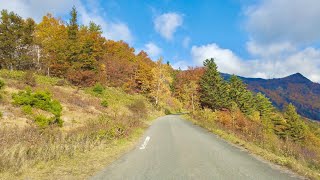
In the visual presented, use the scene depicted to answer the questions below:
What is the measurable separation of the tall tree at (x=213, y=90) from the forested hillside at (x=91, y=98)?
22cm

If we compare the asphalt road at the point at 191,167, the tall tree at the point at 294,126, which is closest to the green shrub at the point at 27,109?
the asphalt road at the point at 191,167

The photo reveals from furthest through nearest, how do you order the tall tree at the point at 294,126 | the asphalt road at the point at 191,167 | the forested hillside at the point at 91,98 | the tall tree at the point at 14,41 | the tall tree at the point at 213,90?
1. the tall tree at the point at 294,126
2. the tall tree at the point at 213,90
3. the tall tree at the point at 14,41
4. the forested hillside at the point at 91,98
5. the asphalt road at the point at 191,167

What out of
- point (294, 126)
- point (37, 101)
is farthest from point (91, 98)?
point (294, 126)

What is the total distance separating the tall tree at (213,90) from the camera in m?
56.8

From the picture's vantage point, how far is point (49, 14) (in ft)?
208

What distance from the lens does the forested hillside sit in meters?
10.7

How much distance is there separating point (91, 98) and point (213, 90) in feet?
96.8

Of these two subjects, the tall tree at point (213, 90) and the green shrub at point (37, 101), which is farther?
the tall tree at point (213, 90)

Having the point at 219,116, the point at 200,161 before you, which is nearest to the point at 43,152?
the point at 200,161

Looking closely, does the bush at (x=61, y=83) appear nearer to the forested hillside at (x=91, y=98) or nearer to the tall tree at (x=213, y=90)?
the forested hillside at (x=91, y=98)

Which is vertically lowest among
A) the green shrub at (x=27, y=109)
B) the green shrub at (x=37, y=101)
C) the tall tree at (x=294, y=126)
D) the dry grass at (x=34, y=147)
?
the tall tree at (x=294, y=126)

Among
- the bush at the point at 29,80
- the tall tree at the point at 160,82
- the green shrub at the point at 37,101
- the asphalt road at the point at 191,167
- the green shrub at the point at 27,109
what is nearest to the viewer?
the asphalt road at the point at 191,167

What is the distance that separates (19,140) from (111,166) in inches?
152

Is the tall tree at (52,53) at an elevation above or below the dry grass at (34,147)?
above
